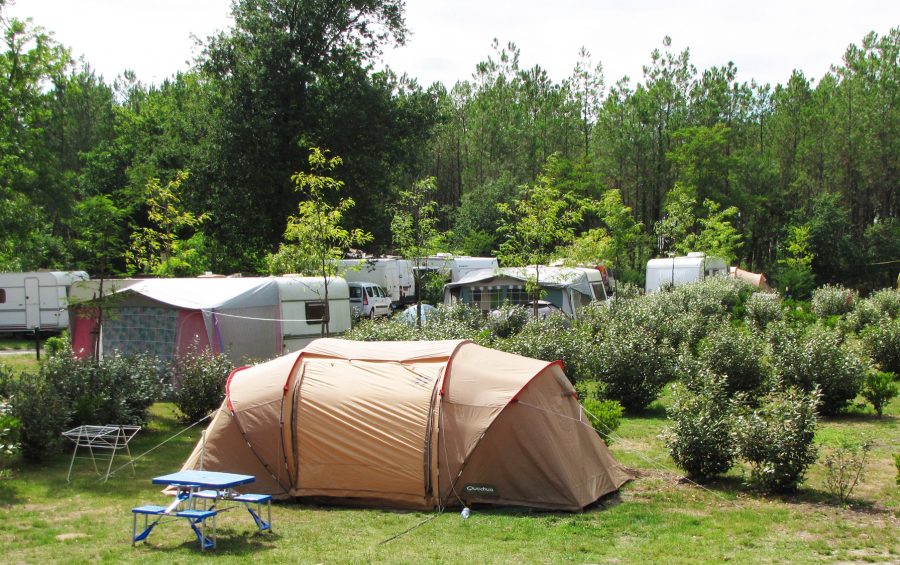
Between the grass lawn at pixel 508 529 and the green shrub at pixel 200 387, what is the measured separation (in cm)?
287

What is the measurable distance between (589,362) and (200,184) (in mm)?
17729

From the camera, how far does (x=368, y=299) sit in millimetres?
30359

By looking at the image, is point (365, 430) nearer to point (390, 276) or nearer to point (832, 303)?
point (832, 303)

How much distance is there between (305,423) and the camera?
29.8 feet

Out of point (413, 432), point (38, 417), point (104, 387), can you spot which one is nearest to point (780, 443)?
point (413, 432)

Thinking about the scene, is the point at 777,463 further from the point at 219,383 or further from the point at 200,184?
the point at 200,184

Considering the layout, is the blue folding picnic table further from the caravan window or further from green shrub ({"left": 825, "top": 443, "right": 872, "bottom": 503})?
the caravan window

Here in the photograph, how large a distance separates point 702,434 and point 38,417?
8.38m

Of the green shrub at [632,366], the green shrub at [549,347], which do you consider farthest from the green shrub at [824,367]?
the green shrub at [549,347]

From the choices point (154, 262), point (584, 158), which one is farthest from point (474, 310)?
point (584, 158)

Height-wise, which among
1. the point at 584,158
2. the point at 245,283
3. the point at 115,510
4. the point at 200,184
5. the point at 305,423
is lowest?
the point at 115,510

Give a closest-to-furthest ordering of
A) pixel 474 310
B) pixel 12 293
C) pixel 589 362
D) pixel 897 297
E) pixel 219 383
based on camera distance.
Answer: pixel 219 383
pixel 589 362
pixel 474 310
pixel 897 297
pixel 12 293

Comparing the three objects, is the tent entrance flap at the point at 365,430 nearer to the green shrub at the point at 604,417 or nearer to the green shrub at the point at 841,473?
the green shrub at the point at 604,417

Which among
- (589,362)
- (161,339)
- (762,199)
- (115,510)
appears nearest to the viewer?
(115,510)
